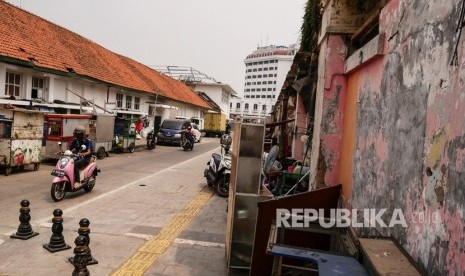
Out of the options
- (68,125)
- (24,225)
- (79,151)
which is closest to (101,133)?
(68,125)

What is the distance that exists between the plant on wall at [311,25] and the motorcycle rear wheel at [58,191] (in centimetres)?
715

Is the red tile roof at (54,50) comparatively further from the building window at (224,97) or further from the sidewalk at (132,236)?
the building window at (224,97)

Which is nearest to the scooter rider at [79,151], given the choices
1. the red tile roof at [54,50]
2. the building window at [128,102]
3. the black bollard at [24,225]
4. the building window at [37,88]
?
the black bollard at [24,225]

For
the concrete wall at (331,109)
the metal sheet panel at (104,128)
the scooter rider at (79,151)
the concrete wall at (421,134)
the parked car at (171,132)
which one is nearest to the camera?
the concrete wall at (421,134)

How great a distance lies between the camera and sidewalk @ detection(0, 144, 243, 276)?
5.00 m

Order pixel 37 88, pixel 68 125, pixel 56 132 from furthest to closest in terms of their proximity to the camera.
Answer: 1. pixel 37 88
2. pixel 68 125
3. pixel 56 132

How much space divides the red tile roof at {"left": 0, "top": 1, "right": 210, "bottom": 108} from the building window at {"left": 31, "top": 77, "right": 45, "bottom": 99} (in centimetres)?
82

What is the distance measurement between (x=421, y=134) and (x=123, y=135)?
17.7 meters

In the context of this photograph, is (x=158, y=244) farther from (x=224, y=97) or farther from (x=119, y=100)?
(x=224, y=97)

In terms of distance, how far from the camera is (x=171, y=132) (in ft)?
82.9

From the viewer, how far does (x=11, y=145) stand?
1087cm

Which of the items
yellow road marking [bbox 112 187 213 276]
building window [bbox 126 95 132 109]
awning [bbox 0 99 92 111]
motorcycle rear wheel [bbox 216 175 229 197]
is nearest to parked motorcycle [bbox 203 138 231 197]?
motorcycle rear wheel [bbox 216 175 229 197]

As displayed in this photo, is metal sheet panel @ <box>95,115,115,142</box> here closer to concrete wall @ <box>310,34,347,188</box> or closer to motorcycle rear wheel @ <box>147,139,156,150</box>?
motorcycle rear wheel @ <box>147,139,156,150</box>

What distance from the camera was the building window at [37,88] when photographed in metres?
14.9
